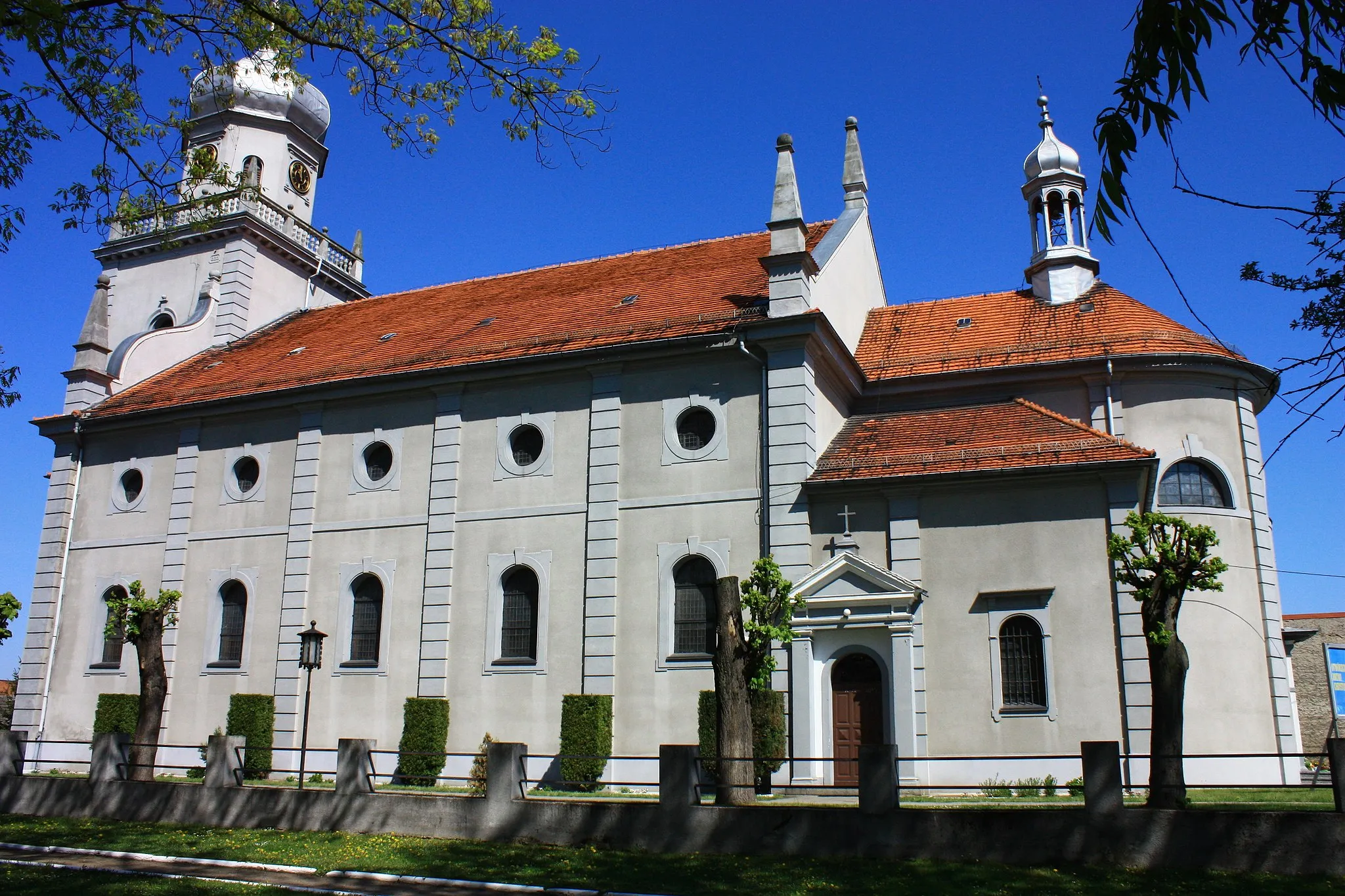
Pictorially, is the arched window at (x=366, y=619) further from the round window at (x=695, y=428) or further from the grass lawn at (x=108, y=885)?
the grass lawn at (x=108, y=885)

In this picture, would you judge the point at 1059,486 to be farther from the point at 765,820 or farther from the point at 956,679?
the point at 765,820

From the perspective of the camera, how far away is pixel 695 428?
23.0 metres

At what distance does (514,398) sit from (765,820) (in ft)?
43.0

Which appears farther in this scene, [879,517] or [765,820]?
[879,517]

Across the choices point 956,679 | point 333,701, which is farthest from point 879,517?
point 333,701

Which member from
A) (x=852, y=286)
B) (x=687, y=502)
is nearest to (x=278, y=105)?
(x=852, y=286)

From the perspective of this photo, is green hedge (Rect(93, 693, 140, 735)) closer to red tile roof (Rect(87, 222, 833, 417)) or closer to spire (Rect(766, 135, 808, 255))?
red tile roof (Rect(87, 222, 833, 417))

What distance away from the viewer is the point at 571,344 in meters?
24.2

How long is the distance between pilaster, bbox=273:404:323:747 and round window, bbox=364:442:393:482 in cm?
142

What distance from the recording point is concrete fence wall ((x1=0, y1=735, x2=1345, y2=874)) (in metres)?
12.3

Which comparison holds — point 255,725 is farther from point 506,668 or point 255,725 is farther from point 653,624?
point 653,624

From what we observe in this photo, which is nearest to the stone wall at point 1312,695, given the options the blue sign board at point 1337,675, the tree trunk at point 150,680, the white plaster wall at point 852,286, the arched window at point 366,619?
the blue sign board at point 1337,675

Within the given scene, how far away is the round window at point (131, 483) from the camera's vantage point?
29312mm

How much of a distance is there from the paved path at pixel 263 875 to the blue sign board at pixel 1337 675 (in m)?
25.0
